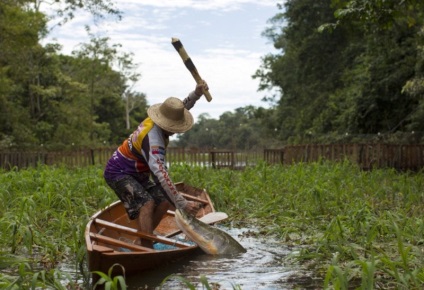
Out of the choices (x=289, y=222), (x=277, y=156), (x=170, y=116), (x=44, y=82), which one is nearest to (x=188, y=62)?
(x=170, y=116)

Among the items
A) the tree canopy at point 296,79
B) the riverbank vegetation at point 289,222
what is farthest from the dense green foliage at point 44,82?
the riverbank vegetation at point 289,222

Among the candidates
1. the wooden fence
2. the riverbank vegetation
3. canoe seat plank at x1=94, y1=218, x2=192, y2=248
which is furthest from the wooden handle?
the wooden fence

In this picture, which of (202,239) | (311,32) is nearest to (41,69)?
(311,32)

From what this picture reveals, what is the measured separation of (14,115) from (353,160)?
20212 mm

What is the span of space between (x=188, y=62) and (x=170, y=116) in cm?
140

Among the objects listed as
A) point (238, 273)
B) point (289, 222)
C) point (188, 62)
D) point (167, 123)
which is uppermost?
point (188, 62)

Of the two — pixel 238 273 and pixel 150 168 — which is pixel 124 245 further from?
pixel 238 273

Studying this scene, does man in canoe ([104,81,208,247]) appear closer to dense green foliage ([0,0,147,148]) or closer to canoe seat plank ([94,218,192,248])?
canoe seat plank ([94,218,192,248])

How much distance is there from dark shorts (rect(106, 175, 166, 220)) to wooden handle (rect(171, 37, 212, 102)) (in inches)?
58.4

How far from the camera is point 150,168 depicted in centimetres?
675

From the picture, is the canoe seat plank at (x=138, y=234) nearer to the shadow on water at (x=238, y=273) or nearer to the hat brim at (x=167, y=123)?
the shadow on water at (x=238, y=273)

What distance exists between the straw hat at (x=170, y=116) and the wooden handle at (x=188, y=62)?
38.1 inches

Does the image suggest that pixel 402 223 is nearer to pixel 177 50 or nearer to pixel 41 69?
pixel 177 50

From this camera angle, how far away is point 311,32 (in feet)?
135
